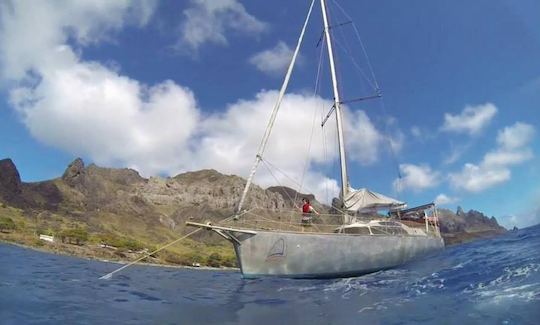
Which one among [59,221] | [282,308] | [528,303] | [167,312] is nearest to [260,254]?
[282,308]

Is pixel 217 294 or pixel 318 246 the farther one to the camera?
pixel 318 246

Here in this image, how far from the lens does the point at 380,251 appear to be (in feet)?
79.1

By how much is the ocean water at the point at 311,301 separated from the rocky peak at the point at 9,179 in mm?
149634

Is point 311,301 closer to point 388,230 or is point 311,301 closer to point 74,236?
point 388,230

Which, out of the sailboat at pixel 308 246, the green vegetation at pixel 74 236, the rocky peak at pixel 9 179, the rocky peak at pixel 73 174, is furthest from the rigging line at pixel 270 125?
the rocky peak at pixel 73 174

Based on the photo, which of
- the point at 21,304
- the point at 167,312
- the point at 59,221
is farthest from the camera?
the point at 59,221

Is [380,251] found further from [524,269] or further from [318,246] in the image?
[524,269]

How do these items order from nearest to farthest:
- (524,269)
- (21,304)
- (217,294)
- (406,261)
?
(21,304)
(524,269)
(217,294)
(406,261)

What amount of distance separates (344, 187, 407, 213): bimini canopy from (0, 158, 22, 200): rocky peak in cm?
14599

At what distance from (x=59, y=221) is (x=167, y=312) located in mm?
113729

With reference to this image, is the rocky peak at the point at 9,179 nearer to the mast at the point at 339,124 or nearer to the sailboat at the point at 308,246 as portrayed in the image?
the mast at the point at 339,124

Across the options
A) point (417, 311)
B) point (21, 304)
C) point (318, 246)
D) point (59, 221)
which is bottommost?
point (417, 311)

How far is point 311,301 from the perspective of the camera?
50.8 feet

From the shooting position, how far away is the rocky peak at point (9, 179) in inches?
5790
